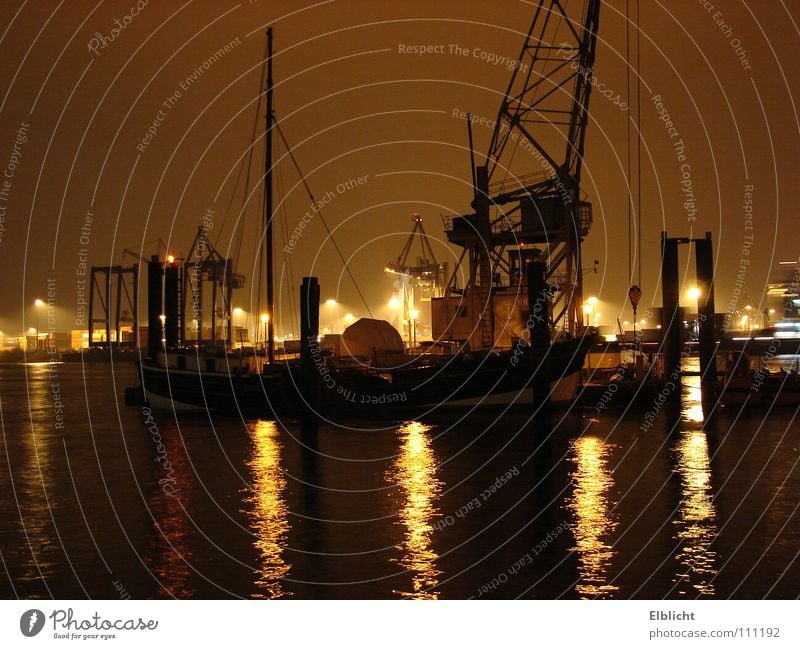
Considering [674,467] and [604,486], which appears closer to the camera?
[604,486]

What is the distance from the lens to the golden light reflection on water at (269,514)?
1684 centimetres

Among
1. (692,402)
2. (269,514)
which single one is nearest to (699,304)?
(692,402)

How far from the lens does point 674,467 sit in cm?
2898

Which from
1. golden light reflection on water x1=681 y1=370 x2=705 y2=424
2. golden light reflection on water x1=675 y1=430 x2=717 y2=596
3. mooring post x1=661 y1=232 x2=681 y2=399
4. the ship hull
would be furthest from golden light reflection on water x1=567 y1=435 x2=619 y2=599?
the ship hull

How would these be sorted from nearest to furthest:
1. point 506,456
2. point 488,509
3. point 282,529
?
point 282,529 < point 488,509 < point 506,456

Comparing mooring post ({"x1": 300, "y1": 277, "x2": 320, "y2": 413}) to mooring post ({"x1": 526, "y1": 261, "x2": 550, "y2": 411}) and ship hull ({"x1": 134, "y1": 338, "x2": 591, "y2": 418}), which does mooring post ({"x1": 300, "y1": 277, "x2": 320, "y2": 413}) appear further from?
mooring post ({"x1": 526, "y1": 261, "x2": 550, "y2": 411})

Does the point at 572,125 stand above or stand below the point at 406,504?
above

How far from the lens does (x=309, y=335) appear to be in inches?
1550

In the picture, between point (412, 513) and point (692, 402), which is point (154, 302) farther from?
point (412, 513)

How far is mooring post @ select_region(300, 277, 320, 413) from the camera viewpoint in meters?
38.9
